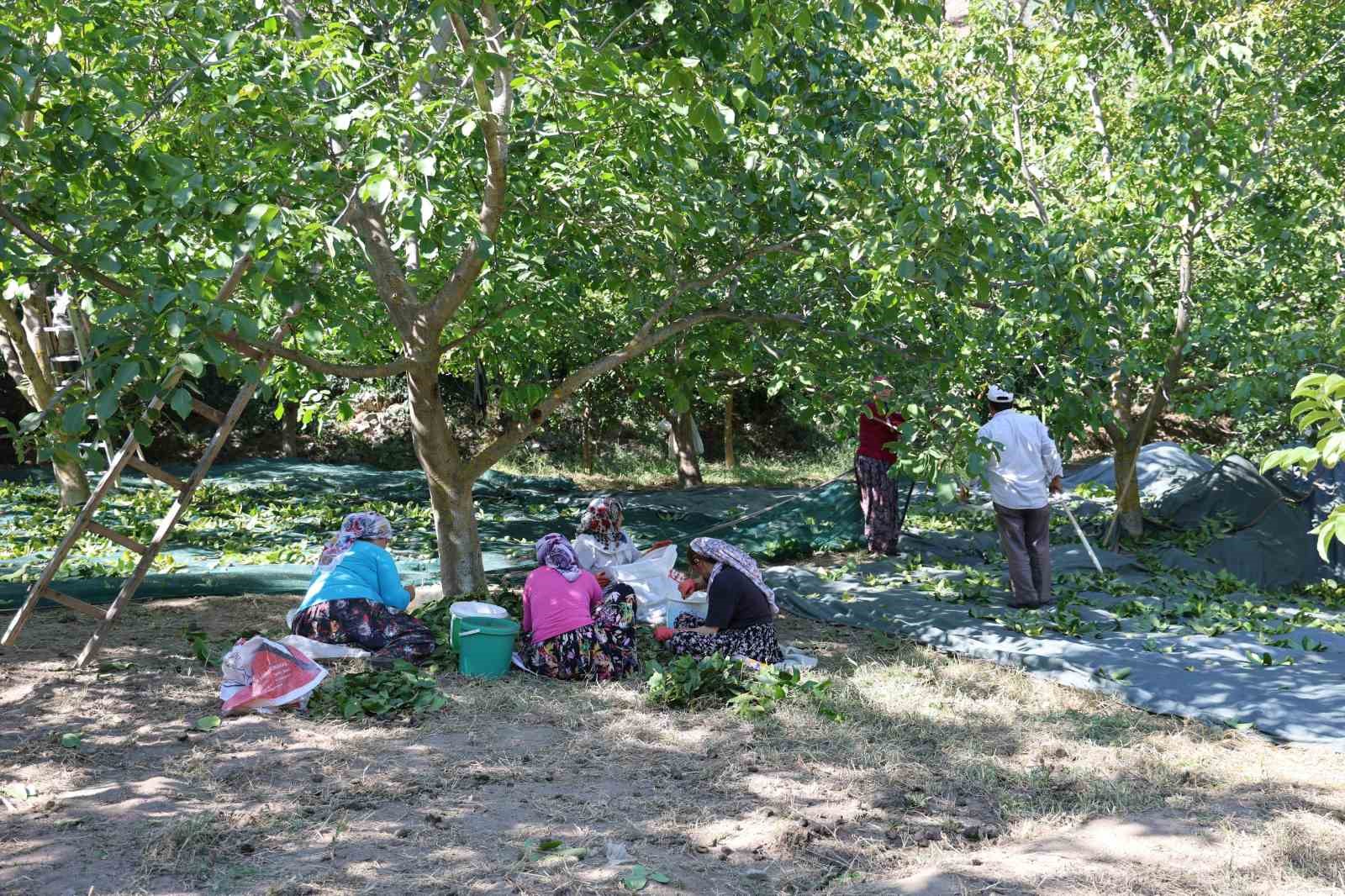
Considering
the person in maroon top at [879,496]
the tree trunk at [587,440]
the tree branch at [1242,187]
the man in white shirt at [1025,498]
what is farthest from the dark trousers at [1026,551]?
the tree trunk at [587,440]

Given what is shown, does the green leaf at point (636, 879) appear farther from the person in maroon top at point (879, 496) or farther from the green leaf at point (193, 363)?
the person in maroon top at point (879, 496)

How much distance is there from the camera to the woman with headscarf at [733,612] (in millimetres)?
5992

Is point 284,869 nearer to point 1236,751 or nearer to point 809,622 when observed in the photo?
point 1236,751

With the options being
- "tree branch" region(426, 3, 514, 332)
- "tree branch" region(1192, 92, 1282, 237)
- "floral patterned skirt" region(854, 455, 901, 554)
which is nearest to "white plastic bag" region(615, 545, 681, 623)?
"tree branch" region(426, 3, 514, 332)

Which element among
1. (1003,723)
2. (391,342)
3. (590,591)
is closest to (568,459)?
(391,342)

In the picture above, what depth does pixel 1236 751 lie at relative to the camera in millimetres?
4758

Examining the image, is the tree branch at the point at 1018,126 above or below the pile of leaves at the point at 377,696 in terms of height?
above

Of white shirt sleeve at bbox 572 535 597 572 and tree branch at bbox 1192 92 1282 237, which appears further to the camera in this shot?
tree branch at bbox 1192 92 1282 237

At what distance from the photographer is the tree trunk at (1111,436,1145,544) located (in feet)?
30.1

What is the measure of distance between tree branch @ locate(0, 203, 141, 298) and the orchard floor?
1.93 meters

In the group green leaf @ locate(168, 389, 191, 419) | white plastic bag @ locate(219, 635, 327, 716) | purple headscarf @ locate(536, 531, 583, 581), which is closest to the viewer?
green leaf @ locate(168, 389, 191, 419)

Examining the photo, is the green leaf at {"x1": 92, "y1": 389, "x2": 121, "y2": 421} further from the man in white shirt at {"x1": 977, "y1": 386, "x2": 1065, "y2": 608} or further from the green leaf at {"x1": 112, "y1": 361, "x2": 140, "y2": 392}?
the man in white shirt at {"x1": 977, "y1": 386, "x2": 1065, "y2": 608}

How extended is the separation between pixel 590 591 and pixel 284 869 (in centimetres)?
271

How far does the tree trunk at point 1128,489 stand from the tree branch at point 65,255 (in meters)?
7.50
